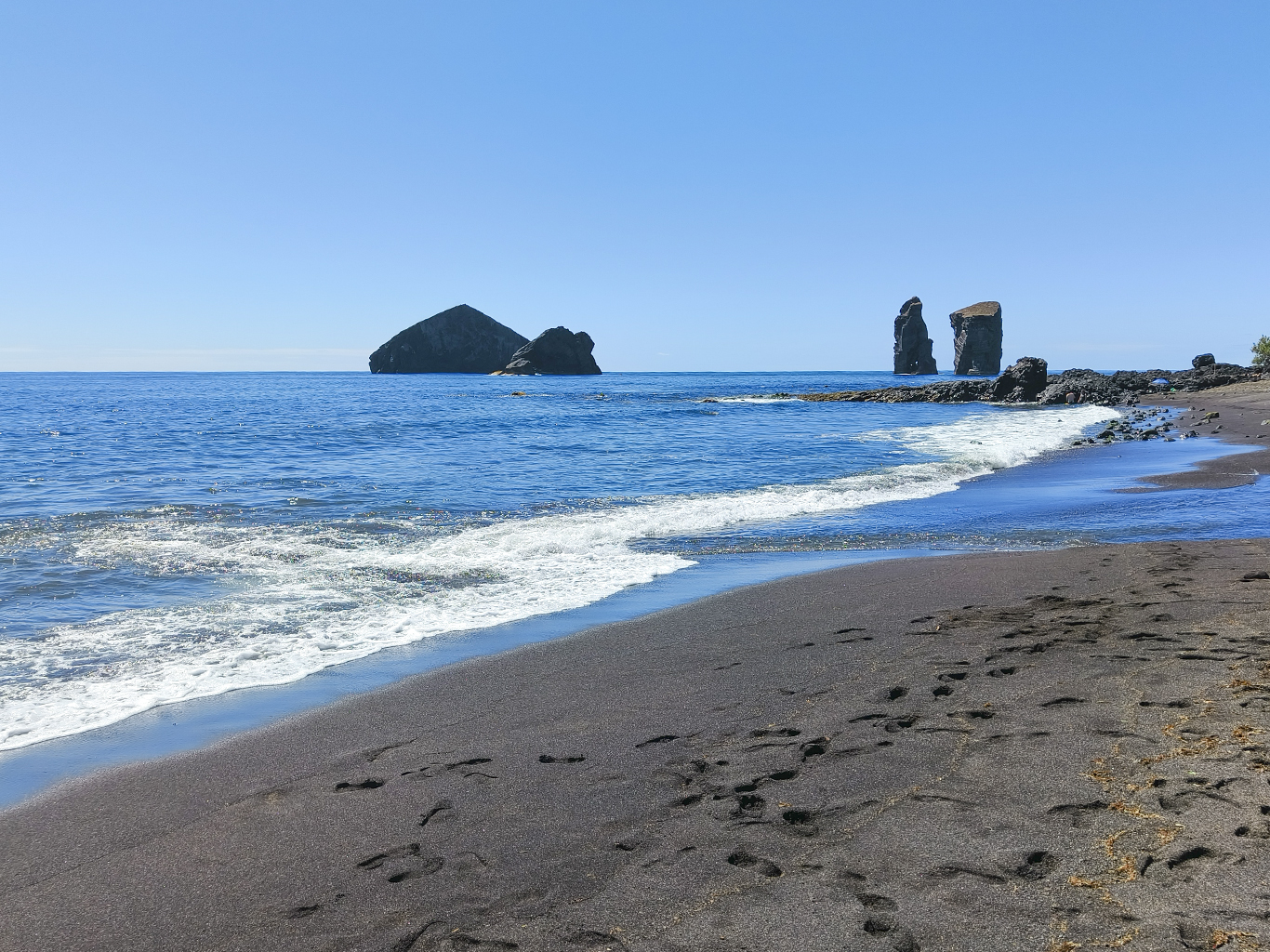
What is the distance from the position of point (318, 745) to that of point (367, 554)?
6.34 m

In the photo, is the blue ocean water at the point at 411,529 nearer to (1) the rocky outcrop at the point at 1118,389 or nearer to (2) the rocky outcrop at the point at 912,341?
(1) the rocky outcrop at the point at 1118,389

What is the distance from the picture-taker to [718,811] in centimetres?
379

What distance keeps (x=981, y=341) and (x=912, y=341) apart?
1450 centimetres

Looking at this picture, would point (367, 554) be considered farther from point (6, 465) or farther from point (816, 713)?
point (6, 465)

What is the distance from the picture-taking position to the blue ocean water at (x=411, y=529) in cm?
711

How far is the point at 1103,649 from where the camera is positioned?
582 cm

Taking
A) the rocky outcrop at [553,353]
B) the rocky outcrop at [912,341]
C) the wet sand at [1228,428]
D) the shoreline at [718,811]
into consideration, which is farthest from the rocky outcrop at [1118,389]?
the rocky outcrop at [553,353]

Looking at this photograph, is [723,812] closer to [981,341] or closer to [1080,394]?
[1080,394]

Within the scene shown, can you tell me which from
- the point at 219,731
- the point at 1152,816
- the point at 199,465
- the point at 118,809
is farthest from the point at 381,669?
the point at 199,465

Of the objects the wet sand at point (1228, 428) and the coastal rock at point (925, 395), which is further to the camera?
the coastal rock at point (925, 395)

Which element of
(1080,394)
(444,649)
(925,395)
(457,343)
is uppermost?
(457,343)

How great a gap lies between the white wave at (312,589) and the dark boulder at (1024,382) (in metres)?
46.7

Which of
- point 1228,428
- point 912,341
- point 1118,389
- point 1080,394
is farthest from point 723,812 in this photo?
point 912,341

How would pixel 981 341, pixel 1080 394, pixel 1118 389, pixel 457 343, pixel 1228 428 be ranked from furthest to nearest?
pixel 457 343, pixel 981 341, pixel 1118 389, pixel 1080 394, pixel 1228 428
